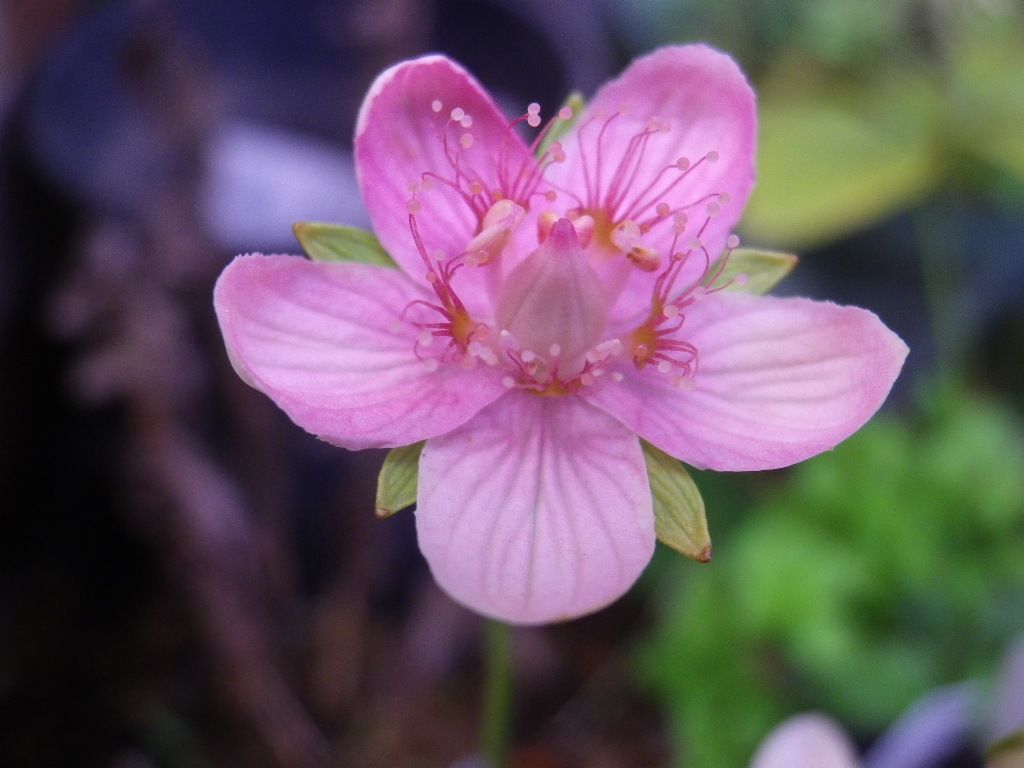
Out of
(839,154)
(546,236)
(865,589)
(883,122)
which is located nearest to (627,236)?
(546,236)

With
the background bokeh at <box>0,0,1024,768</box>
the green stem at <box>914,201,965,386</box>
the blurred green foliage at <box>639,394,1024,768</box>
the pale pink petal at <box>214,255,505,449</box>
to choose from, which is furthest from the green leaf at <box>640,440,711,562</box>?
the green stem at <box>914,201,965,386</box>

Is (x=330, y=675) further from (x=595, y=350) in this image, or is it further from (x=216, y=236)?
(x=595, y=350)

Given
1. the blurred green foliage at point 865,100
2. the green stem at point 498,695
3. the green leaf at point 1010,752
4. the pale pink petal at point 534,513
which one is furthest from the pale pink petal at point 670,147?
the blurred green foliage at point 865,100

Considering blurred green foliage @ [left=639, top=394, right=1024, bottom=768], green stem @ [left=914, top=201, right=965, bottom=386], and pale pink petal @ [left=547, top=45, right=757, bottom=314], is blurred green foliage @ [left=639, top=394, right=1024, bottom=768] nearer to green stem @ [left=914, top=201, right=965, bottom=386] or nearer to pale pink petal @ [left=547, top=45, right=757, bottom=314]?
green stem @ [left=914, top=201, right=965, bottom=386]

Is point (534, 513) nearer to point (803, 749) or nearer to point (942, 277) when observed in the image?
point (803, 749)

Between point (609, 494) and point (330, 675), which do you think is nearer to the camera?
point (609, 494)

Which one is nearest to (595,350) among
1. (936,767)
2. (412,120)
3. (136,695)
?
(412,120)

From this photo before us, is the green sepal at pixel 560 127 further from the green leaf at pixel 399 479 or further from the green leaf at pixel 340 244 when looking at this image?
the green leaf at pixel 399 479
